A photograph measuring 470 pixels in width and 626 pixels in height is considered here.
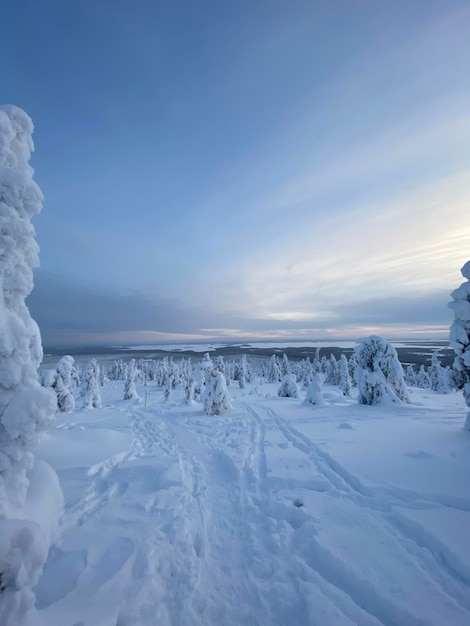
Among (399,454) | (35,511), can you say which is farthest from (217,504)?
(399,454)

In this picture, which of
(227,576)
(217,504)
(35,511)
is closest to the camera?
(227,576)

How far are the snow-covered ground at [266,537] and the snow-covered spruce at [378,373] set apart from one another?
9398mm

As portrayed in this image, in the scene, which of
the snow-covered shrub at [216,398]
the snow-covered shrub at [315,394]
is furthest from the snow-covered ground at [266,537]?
the snow-covered shrub at [315,394]

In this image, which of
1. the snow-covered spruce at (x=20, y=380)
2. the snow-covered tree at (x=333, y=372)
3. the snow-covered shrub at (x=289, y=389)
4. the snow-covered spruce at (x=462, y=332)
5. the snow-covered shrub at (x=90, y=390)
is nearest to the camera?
the snow-covered spruce at (x=20, y=380)

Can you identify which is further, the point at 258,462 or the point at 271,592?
the point at 258,462

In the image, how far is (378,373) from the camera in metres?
18.8

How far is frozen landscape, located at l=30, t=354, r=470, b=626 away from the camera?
3.26 m

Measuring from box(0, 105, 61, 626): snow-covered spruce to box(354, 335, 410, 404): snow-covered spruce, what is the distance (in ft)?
62.4

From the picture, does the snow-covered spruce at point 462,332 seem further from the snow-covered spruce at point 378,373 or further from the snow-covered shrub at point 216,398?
the snow-covered shrub at point 216,398

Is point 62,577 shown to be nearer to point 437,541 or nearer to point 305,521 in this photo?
point 305,521

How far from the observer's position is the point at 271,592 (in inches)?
140

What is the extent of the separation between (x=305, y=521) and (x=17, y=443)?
5308mm

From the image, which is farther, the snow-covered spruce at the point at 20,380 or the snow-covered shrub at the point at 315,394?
the snow-covered shrub at the point at 315,394

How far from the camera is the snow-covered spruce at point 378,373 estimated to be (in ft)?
59.9
